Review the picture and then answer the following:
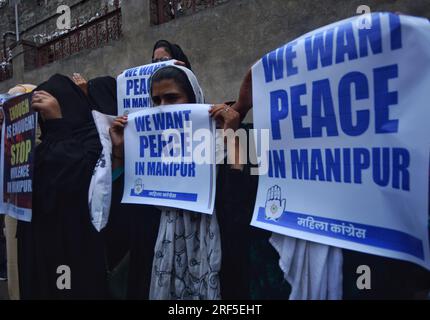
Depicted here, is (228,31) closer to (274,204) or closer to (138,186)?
(138,186)

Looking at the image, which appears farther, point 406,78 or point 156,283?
point 156,283

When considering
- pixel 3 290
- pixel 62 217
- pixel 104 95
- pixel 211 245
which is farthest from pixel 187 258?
pixel 3 290

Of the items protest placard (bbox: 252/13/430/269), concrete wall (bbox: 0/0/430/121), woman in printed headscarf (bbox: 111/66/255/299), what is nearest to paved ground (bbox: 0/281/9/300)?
woman in printed headscarf (bbox: 111/66/255/299)

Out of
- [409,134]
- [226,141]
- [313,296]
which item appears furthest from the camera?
[226,141]

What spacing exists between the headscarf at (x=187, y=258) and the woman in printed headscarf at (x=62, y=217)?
451mm

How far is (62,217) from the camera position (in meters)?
1.90

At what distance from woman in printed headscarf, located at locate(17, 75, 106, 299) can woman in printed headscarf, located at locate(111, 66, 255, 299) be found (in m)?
0.42

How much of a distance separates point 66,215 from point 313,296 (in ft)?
4.21

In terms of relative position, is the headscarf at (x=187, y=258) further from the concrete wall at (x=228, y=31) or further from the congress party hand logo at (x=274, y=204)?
the concrete wall at (x=228, y=31)

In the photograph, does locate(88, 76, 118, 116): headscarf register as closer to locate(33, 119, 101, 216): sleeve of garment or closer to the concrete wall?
locate(33, 119, 101, 216): sleeve of garment

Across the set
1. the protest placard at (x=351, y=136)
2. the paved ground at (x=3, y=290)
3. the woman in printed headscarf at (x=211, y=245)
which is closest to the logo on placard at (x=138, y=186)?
the woman in printed headscarf at (x=211, y=245)
